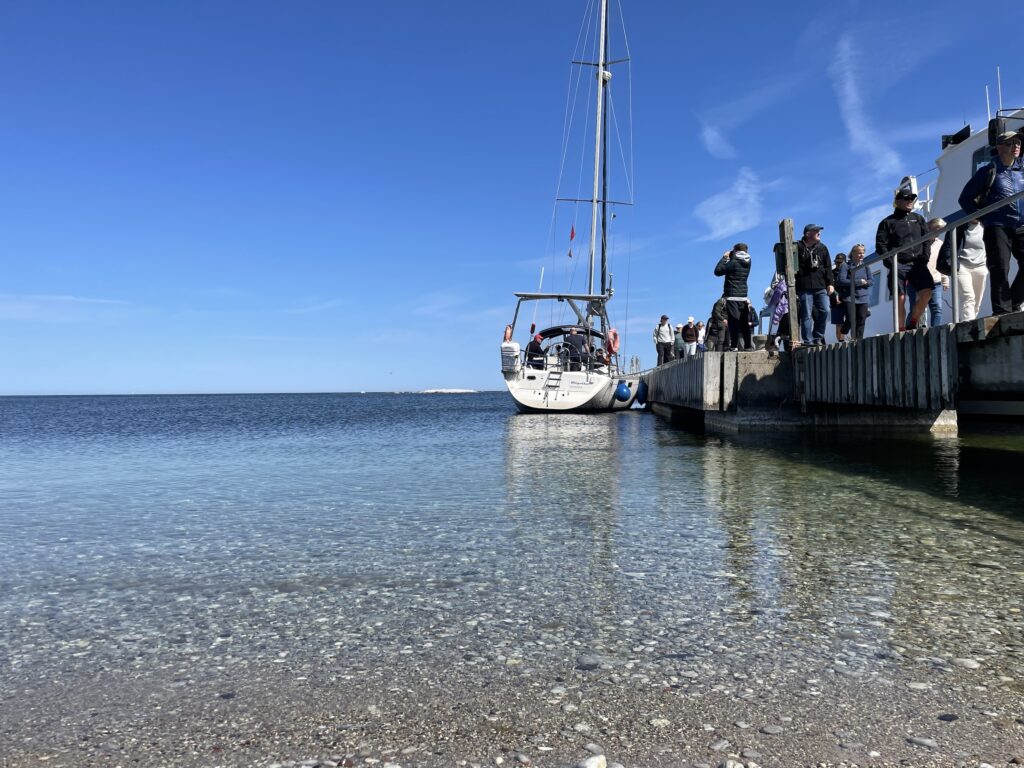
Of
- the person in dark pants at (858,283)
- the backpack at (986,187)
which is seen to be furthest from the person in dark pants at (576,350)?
the backpack at (986,187)

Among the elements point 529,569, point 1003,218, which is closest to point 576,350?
point 1003,218

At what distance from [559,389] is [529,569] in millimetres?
22160

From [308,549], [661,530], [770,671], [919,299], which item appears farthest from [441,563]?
[919,299]

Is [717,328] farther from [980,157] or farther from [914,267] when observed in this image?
[914,267]

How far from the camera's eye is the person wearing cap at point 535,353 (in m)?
27.4

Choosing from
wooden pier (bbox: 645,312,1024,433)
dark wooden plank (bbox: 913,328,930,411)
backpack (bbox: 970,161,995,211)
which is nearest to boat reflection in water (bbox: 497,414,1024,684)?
dark wooden plank (bbox: 913,328,930,411)

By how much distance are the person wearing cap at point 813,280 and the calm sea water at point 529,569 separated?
374 cm

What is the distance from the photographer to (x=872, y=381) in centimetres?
1059

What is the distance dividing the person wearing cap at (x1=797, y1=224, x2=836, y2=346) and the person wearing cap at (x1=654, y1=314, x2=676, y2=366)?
14.4 m

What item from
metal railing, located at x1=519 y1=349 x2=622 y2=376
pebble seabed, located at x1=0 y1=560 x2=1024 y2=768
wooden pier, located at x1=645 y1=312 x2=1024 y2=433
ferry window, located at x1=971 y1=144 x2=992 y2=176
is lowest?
pebble seabed, located at x1=0 y1=560 x2=1024 y2=768

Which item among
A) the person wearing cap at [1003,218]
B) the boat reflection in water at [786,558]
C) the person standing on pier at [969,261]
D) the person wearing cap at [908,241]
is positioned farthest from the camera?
the person wearing cap at [908,241]

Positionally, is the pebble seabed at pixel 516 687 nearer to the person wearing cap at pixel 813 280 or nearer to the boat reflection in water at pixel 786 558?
the boat reflection in water at pixel 786 558

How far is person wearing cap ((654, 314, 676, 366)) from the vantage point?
92.4ft

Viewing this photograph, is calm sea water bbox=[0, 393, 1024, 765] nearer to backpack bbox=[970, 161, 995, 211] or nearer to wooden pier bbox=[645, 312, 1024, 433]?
wooden pier bbox=[645, 312, 1024, 433]
